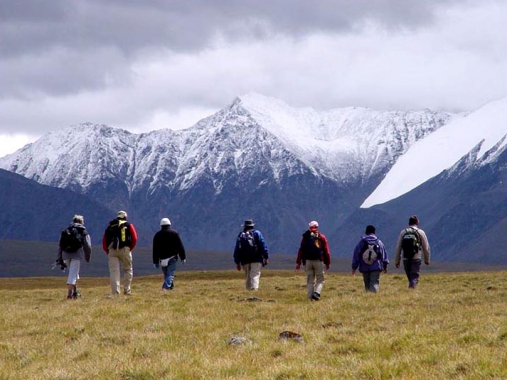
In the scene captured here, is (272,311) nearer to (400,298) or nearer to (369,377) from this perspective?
(400,298)

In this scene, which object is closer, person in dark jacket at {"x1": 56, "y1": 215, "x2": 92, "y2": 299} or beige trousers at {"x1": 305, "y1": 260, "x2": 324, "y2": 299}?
beige trousers at {"x1": 305, "y1": 260, "x2": 324, "y2": 299}

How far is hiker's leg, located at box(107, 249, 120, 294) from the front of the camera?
31.7 metres

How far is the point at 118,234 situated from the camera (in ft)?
103

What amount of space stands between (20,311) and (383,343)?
552 inches

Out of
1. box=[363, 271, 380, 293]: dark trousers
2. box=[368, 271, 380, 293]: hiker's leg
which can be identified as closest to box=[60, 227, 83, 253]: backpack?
box=[363, 271, 380, 293]: dark trousers

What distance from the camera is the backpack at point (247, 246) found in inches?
1313

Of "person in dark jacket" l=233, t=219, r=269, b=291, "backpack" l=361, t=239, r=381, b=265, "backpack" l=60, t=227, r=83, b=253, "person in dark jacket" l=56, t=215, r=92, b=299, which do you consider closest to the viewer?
"backpack" l=361, t=239, r=381, b=265

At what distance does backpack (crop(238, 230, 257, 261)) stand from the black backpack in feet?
20.0

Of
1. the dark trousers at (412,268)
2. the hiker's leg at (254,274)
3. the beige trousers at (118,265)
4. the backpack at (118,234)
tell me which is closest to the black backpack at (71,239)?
the backpack at (118,234)

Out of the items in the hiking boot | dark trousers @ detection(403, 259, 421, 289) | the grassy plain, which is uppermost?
dark trousers @ detection(403, 259, 421, 289)

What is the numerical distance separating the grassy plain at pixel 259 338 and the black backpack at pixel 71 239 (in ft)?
10.5

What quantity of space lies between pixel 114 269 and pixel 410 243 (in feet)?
36.1

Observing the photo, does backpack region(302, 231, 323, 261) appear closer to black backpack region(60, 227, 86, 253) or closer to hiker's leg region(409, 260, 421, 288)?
hiker's leg region(409, 260, 421, 288)

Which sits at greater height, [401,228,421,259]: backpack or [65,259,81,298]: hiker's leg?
[401,228,421,259]: backpack
